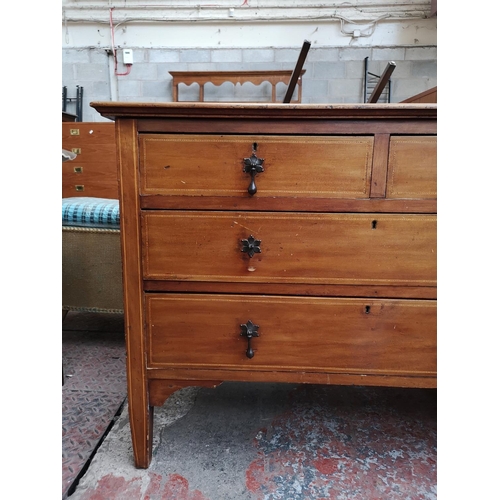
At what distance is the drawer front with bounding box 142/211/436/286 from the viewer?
90 cm

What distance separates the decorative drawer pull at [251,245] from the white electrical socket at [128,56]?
3.19 metres

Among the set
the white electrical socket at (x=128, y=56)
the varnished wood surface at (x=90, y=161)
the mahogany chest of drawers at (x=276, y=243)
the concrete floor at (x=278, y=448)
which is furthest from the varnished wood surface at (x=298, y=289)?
the white electrical socket at (x=128, y=56)

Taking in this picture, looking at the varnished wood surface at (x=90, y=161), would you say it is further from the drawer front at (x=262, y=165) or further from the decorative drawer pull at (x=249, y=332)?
the decorative drawer pull at (x=249, y=332)

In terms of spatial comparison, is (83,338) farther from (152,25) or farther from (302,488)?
(152,25)

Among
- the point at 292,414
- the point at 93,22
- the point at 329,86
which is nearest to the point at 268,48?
the point at 329,86

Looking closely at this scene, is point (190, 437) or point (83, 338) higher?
point (83, 338)

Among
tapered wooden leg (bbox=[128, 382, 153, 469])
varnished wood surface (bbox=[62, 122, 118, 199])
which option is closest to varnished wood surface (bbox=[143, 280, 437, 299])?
tapered wooden leg (bbox=[128, 382, 153, 469])

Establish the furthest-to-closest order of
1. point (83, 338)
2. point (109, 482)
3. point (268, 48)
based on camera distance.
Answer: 1. point (268, 48)
2. point (83, 338)
3. point (109, 482)

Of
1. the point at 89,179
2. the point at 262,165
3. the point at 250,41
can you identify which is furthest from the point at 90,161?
the point at 262,165

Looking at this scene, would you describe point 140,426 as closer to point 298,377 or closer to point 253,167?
point 298,377

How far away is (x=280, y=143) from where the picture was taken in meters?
0.88

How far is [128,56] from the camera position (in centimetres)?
330

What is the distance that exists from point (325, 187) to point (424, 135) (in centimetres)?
27

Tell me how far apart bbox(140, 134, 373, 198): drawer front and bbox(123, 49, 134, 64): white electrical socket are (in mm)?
2989
